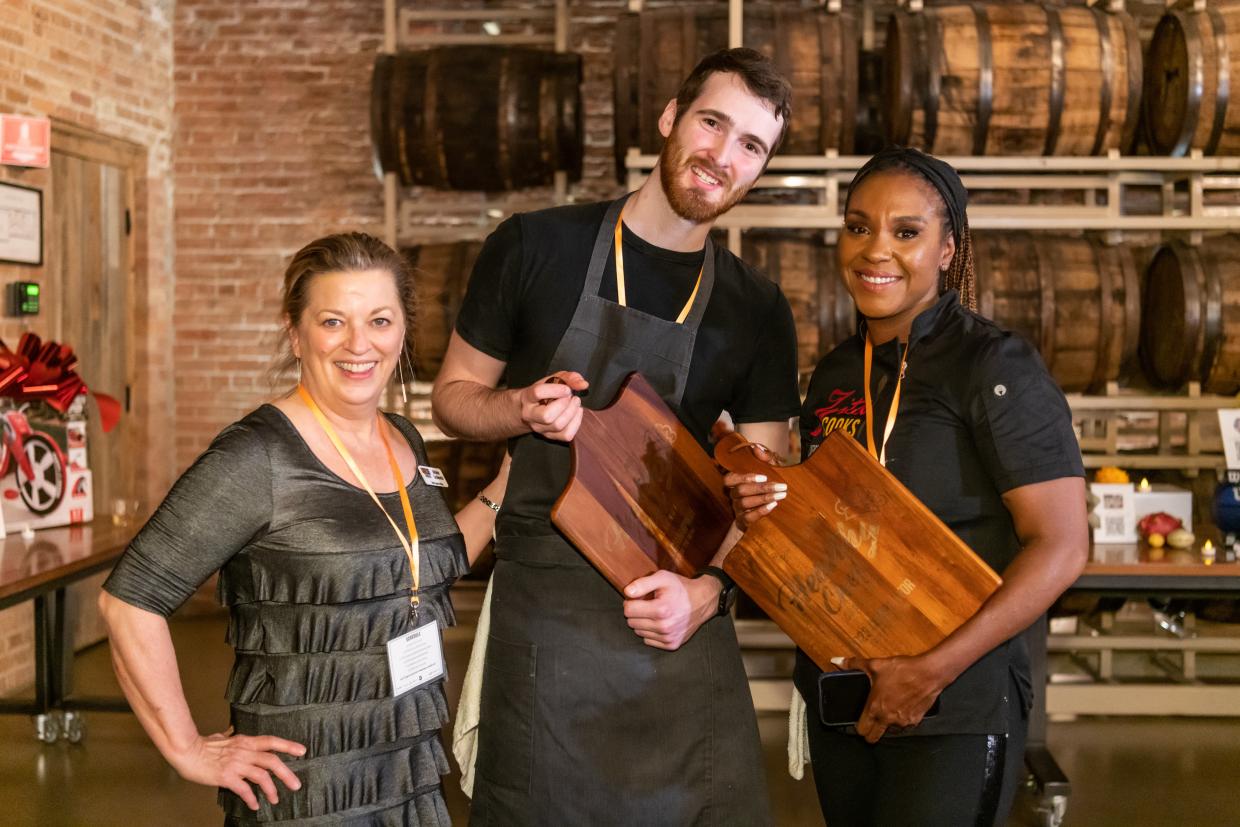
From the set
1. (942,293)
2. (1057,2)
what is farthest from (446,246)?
(942,293)

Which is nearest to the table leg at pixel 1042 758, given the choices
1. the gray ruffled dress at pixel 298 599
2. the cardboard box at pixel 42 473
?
the gray ruffled dress at pixel 298 599

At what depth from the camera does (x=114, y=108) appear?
575cm

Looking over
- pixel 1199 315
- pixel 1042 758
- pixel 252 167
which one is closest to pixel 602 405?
pixel 1042 758

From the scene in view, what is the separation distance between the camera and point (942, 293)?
2.00 m

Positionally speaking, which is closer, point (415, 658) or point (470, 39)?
point (415, 658)

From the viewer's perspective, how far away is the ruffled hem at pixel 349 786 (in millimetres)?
1607

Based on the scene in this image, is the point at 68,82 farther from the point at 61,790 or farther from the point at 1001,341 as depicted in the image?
the point at 1001,341

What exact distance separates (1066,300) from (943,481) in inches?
124

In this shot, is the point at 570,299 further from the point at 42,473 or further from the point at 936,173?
the point at 42,473

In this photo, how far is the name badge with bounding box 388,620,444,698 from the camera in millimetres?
1662

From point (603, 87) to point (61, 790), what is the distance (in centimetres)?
419

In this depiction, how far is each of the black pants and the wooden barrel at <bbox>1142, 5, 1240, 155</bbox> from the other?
3.69 metres

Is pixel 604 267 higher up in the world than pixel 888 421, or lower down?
higher up

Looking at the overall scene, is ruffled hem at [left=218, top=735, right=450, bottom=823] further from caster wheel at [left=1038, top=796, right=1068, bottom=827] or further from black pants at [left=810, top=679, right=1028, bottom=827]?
caster wheel at [left=1038, top=796, right=1068, bottom=827]
